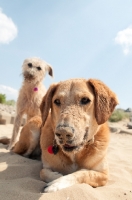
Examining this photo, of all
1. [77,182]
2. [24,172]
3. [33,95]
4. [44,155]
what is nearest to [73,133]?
[77,182]

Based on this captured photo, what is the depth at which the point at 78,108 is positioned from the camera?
3004 mm

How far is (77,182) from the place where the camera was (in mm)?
2988

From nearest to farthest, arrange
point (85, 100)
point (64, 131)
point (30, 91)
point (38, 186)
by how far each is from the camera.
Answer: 1. point (64, 131)
2. point (38, 186)
3. point (85, 100)
4. point (30, 91)

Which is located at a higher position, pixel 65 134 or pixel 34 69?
pixel 34 69

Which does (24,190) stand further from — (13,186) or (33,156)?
(33,156)

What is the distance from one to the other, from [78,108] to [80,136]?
34 centimetres

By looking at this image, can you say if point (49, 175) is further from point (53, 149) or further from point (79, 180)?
point (79, 180)

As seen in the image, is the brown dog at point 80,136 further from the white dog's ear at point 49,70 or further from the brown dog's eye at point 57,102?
the white dog's ear at point 49,70

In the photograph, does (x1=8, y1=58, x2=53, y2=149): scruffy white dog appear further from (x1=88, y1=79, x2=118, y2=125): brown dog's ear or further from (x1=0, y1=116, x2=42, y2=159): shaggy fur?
(x1=88, y1=79, x2=118, y2=125): brown dog's ear

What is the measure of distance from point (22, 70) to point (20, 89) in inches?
21.8

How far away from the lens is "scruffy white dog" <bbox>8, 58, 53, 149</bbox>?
255 inches

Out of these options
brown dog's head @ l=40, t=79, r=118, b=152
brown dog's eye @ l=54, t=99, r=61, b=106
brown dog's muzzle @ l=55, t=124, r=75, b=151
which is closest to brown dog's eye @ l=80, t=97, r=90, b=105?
brown dog's head @ l=40, t=79, r=118, b=152

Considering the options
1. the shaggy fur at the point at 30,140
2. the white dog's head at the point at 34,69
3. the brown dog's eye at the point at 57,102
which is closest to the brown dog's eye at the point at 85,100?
the brown dog's eye at the point at 57,102

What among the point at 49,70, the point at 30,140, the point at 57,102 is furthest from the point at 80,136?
the point at 49,70
